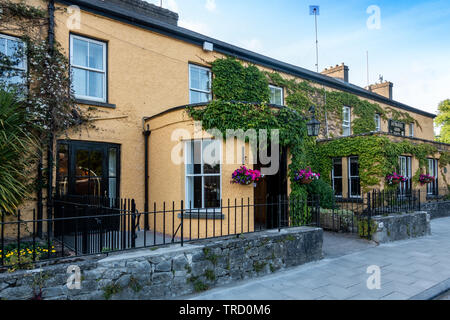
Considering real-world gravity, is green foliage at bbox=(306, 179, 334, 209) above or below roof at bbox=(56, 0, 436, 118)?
below

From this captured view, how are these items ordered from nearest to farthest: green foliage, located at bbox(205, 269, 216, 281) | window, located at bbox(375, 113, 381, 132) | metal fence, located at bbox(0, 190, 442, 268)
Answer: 1. green foliage, located at bbox(205, 269, 216, 281)
2. metal fence, located at bbox(0, 190, 442, 268)
3. window, located at bbox(375, 113, 381, 132)

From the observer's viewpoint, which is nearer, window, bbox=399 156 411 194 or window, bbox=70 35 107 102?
window, bbox=70 35 107 102

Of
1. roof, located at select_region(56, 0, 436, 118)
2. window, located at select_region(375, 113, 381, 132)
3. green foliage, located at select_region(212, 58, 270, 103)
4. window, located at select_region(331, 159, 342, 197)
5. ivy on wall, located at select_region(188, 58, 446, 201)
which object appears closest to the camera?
ivy on wall, located at select_region(188, 58, 446, 201)

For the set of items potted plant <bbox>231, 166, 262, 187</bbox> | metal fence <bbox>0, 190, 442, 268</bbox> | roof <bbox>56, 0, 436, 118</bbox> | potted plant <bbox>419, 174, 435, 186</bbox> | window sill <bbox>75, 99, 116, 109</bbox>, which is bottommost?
metal fence <bbox>0, 190, 442, 268</bbox>

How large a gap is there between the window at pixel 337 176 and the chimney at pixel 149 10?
9.23 m

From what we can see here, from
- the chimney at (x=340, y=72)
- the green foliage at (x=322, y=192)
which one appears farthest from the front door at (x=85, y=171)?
the chimney at (x=340, y=72)

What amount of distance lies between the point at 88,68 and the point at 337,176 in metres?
11.0

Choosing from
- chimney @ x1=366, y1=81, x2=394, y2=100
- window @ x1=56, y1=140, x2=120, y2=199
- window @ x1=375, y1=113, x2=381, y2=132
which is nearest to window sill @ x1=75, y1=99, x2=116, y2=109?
window @ x1=56, y1=140, x2=120, y2=199

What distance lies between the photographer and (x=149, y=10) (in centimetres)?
1131

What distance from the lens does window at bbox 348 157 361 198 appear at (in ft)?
42.7

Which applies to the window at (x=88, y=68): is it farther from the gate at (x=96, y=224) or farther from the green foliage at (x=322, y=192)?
the green foliage at (x=322, y=192)

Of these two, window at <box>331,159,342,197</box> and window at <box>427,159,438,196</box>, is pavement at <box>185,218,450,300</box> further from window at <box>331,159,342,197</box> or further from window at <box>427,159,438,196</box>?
window at <box>427,159,438,196</box>

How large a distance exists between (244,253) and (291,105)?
9715 millimetres

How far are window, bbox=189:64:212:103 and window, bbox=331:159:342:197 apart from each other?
681 cm
